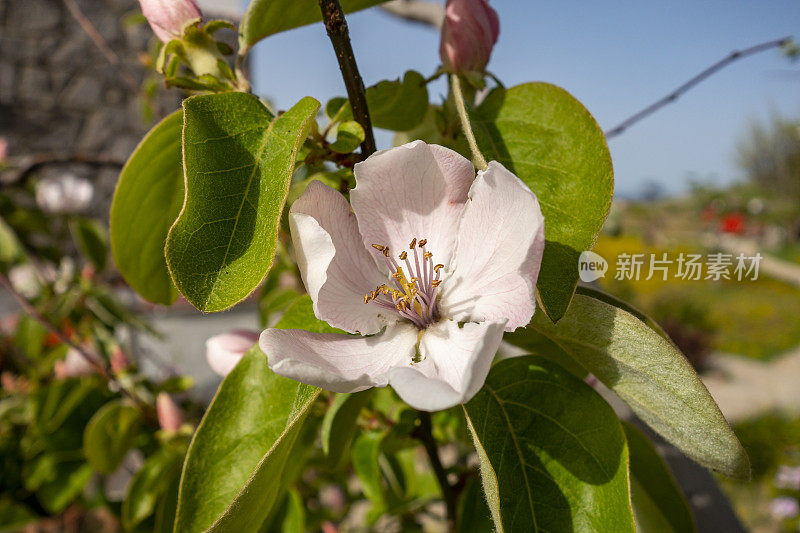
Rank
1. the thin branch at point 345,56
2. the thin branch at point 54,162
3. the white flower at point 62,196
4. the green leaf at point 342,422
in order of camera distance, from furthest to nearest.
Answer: the white flower at point 62,196, the thin branch at point 54,162, the green leaf at point 342,422, the thin branch at point 345,56

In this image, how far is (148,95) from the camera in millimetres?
1262

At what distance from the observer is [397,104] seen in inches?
21.5

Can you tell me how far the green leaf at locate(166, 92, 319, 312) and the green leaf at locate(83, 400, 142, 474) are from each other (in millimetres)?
769

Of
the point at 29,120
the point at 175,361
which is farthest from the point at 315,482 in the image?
the point at 29,120

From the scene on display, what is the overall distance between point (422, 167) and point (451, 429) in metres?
0.56

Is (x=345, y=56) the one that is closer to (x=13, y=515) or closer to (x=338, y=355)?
(x=338, y=355)

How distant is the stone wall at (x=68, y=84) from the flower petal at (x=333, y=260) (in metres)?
4.99

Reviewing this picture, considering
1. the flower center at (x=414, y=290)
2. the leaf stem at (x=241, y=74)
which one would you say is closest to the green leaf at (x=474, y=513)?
the flower center at (x=414, y=290)

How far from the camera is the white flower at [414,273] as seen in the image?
0.36 m

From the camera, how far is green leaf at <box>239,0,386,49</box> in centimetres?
49

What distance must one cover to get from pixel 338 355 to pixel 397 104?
256mm

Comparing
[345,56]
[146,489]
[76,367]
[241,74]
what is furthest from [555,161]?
[76,367]

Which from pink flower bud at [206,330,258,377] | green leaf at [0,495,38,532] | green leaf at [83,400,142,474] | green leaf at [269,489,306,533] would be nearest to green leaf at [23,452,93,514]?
green leaf at [0,495,38,532]

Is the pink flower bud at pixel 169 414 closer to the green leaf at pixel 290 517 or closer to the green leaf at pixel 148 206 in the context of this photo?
the green leaf at pixel 290 517
